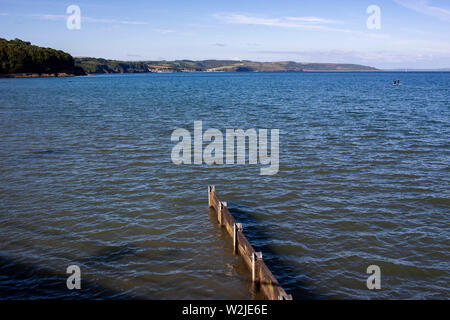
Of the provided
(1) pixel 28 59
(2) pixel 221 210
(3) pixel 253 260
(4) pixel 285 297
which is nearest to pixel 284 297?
(4) pixel 285 297

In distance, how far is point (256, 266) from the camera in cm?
1070

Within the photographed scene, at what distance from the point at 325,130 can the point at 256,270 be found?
2588cm

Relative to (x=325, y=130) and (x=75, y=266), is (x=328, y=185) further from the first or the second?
(x=325, y=130)

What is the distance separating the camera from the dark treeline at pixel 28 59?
15800cm

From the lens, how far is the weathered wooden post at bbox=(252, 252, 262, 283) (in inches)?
415

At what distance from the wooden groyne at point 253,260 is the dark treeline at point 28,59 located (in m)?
175

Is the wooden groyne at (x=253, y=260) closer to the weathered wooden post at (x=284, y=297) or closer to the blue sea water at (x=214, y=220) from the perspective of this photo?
the weathered wooden post at (x=284, y=297)

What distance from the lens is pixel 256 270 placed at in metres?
10.7

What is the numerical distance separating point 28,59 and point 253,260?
192724mm

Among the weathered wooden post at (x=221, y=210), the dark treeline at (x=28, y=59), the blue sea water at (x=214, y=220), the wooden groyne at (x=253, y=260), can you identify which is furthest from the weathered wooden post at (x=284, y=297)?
the dark treeline at (x=28, y=59)

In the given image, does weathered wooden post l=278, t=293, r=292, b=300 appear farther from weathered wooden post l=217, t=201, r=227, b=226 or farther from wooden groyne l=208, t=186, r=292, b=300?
weathered wooden post l=217, t=201, r=227, b=226

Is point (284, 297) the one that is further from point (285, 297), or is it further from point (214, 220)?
point (214, 220)

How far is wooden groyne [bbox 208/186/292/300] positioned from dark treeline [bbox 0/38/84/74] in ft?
573

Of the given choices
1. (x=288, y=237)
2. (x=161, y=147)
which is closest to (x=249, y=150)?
(x=161, y=147)
